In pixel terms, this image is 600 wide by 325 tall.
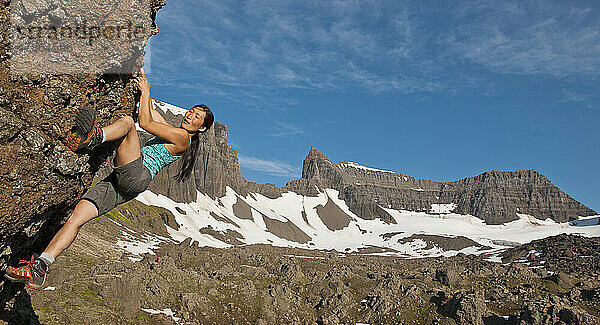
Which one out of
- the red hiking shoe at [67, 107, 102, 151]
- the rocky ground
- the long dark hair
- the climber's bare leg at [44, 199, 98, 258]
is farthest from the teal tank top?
the rocky ground

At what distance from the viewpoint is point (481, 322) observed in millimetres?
44250


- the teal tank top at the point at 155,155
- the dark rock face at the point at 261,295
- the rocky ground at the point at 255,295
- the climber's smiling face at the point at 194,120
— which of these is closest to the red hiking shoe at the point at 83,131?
the teal tank top at the point at 155,155

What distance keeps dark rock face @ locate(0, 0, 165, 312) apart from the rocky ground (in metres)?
4.83

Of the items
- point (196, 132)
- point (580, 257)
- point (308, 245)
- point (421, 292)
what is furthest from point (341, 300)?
point (308, 245)

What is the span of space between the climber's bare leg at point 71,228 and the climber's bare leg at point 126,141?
0.93 m

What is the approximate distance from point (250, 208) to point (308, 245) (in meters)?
33.8

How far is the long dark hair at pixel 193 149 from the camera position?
7.71 m

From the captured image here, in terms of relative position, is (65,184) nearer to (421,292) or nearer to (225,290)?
(225,290)

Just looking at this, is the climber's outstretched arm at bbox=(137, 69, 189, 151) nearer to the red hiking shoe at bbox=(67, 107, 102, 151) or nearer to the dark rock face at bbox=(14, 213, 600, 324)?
the red hiking shoe at bbox=(67, 107, 102, 151)

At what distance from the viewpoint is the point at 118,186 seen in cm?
721

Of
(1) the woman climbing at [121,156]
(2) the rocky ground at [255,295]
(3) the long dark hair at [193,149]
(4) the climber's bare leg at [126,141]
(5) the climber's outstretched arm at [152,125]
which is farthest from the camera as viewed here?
(2) the rocky ground at [255,295]

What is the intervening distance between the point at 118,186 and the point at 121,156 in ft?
2.07

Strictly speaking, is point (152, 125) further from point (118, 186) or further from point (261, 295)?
point (261, 295)

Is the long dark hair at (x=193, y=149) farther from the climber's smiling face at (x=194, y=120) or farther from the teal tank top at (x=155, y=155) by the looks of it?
the teal tank top at (x=155, y=155)
